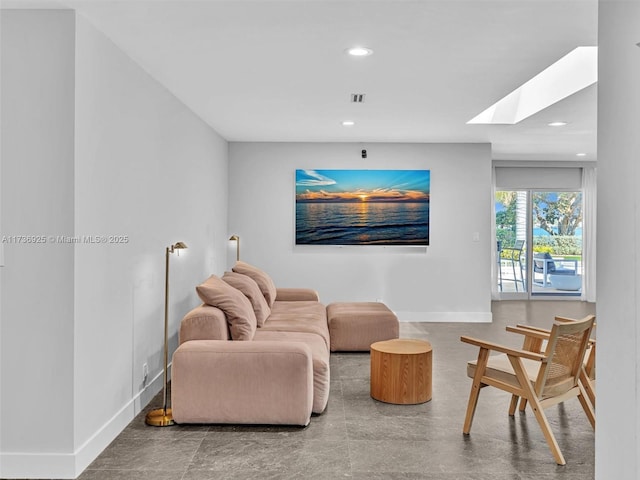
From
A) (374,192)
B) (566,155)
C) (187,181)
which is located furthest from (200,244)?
(566,155)

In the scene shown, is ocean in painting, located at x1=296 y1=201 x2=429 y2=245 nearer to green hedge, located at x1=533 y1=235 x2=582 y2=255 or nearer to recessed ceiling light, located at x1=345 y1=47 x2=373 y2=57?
green hedge, located at x1=533 y1=235 x2=582 y2=255

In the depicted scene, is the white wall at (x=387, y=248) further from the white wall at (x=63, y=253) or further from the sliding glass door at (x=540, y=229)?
the white wall at (x=63, y=253)

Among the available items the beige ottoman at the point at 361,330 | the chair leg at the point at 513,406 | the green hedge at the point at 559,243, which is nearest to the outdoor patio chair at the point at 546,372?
the chair leg at the point at 513,406

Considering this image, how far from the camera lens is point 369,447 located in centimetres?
323

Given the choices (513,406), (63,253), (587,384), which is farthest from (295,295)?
(63,253)

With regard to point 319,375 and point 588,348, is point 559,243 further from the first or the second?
point 319,375

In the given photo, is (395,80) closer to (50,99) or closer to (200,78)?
(200,78)

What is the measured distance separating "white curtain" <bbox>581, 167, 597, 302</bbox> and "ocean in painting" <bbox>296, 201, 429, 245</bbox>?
3.93 m

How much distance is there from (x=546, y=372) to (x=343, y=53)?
2.24 meters

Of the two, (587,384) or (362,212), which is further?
(362,212)

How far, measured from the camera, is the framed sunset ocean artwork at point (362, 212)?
734cm

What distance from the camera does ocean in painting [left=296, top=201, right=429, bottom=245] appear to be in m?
7.35

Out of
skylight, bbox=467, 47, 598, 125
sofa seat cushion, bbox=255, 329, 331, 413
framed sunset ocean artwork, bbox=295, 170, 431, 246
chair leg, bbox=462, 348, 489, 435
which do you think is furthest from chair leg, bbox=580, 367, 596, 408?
framed sunset ocean artwork, bbox=295, 170, 431, 246

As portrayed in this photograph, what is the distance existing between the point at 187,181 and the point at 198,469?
2864mm
